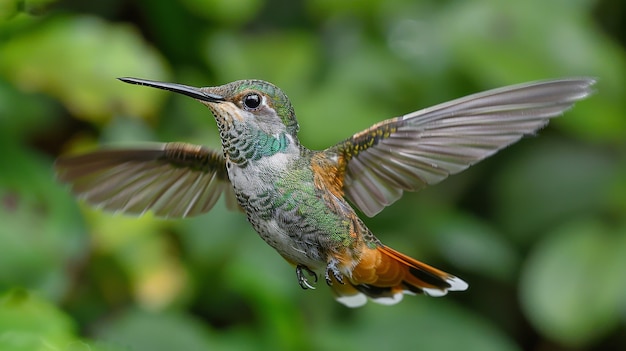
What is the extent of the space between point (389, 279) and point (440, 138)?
330mm

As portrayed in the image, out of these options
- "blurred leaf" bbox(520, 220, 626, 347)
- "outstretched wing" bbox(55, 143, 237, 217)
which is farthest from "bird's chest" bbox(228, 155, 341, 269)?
"blurred leaf" bbox(520, 220, 626, 347)

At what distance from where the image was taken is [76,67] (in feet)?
9.16

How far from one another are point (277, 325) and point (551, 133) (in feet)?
5.28

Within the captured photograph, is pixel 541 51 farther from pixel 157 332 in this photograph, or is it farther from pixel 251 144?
pixel 251 144

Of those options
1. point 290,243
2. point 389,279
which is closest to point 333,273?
point 290,243

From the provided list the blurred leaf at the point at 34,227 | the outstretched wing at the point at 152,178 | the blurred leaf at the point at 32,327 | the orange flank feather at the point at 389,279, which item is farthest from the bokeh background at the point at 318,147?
the orange flank feather at the point at 389,279

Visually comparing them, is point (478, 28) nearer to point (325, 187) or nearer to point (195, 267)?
point (195, 267)

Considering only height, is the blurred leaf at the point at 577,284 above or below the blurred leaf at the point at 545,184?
below

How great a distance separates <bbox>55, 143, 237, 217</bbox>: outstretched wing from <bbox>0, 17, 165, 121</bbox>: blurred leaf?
33.2 inches

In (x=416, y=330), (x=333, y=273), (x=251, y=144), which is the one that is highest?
(x=416, y=330)

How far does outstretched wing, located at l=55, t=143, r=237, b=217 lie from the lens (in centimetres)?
190

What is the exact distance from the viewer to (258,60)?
3.52 metres

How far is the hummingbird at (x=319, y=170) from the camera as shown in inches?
63.1

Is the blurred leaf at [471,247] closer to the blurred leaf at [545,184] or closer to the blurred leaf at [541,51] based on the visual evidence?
the blurred leaf at [545,184]
